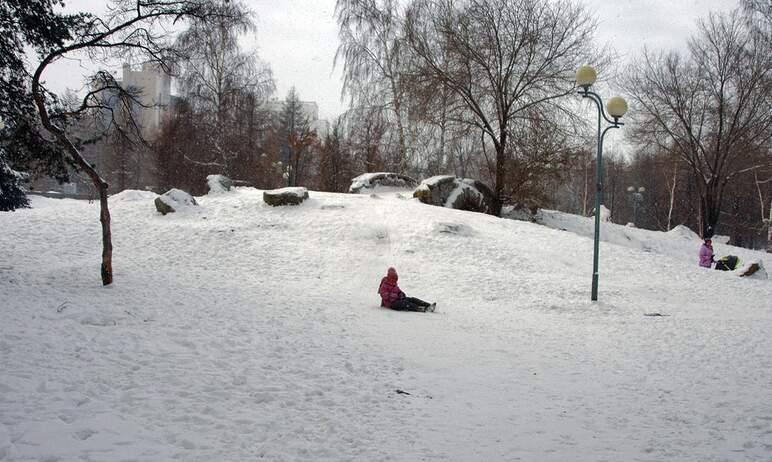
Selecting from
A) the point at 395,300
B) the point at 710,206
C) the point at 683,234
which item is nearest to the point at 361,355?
the point at 395,300

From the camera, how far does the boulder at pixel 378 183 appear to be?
72.5ft

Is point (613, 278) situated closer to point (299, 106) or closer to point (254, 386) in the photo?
point (254, 386)

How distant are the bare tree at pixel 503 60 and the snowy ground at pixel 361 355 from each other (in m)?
9.48

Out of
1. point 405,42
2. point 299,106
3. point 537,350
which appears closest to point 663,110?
point 405,42

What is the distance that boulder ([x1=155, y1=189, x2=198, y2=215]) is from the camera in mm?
17359

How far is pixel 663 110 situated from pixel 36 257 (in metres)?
28.3

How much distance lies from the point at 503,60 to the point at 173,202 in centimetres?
1518

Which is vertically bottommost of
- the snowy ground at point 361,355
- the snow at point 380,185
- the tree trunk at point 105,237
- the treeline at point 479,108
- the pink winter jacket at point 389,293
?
the snowy ground at point 361,355

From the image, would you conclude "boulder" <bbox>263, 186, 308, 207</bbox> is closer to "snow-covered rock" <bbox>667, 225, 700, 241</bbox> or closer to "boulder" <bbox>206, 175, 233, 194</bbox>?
"boulder" <bbox>206, 175, 233, 194</bbox>

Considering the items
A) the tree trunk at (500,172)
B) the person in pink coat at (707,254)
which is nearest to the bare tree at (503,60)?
the tree trunk at (500,172)

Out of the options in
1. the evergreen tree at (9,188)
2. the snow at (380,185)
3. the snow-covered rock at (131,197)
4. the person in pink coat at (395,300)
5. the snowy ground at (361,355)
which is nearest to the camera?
the snowy ground at (361,355)

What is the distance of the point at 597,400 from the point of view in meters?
5.41

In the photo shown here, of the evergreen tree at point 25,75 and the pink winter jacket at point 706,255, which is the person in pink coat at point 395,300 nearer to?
the evergreen tree at point 25,75

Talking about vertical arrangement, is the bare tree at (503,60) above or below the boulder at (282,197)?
above
